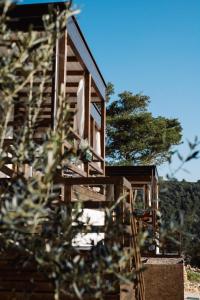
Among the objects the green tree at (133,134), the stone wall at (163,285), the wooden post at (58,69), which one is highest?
the green tree at (133,134)

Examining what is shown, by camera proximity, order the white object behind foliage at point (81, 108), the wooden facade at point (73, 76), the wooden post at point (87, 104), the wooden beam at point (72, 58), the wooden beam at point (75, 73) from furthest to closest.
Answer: the white object behind foliage at point (81, 108) < the wooden beam at point (75, 73) < the wooden post at point (87, 104) < the wooden beam at point (72, 58) < the wooden facade at point (73, 76)

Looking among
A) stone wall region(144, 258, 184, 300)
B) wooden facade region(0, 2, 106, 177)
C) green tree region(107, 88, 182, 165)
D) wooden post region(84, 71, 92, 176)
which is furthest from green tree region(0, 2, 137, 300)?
green tree region(107, 88, 182, 165)

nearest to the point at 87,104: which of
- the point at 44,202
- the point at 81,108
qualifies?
the point at 81,108

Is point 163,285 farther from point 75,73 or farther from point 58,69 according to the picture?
point 58,69

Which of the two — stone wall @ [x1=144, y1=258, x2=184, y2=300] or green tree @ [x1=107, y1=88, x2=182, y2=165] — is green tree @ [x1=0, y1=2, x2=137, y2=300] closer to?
stone wall @ [x1=144, y1=258, x2=184, y2=300]

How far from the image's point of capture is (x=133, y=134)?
34.1 m

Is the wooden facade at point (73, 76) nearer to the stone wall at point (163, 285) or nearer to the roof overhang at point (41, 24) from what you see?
the roof overhang at point (41, 24)

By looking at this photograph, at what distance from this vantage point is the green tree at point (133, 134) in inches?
1330

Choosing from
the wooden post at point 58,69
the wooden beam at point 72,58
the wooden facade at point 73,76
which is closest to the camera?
the wooden post at point 58,69

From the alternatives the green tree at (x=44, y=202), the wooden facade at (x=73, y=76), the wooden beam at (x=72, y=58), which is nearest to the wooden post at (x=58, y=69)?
the wooden facade at (x=73, y=76)

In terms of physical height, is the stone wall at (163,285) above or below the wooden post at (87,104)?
below

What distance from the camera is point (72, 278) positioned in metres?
2.53

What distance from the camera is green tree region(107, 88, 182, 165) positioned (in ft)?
111

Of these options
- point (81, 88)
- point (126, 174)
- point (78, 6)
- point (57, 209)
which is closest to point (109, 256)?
point (57, 209)
